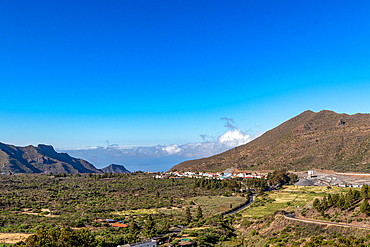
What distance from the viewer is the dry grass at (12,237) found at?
29.2 m

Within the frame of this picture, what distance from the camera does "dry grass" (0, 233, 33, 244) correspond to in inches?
1151

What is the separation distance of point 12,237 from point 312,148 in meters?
143

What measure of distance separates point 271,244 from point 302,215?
12317mm

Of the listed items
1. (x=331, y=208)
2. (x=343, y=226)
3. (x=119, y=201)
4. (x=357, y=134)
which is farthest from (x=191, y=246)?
(x=357, y=134)

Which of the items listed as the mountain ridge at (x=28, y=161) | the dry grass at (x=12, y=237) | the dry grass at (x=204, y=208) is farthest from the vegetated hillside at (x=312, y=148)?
the dry grass at (x=12, y=237)

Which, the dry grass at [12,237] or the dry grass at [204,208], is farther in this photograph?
the dry grass at [204,208]

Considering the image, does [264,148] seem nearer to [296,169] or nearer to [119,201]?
[296,169]

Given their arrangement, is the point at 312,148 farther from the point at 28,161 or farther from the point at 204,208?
the point at 28,161

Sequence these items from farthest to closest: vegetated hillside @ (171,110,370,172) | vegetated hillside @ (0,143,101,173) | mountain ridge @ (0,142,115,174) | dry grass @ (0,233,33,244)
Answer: mountain ridge @ (0,142,115,174) < vegetated hillside @ (0,143,101,173) < vegetated hillside @ (171,110,370,172) < dry grass @ (0,233,33,244)

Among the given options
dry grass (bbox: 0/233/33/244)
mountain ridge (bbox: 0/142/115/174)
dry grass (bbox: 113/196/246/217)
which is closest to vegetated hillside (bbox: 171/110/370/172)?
dry grass (bbox: 113/196/246/217)

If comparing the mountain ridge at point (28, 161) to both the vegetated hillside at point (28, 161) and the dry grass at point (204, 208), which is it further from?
the dry grass at point (204, 208)

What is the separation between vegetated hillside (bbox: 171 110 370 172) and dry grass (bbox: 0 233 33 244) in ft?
387

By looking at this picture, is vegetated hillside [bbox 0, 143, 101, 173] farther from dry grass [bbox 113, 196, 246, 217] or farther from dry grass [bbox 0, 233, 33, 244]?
dry grass [bbox 0, 233, 33, 244]

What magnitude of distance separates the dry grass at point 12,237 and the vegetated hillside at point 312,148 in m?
118
